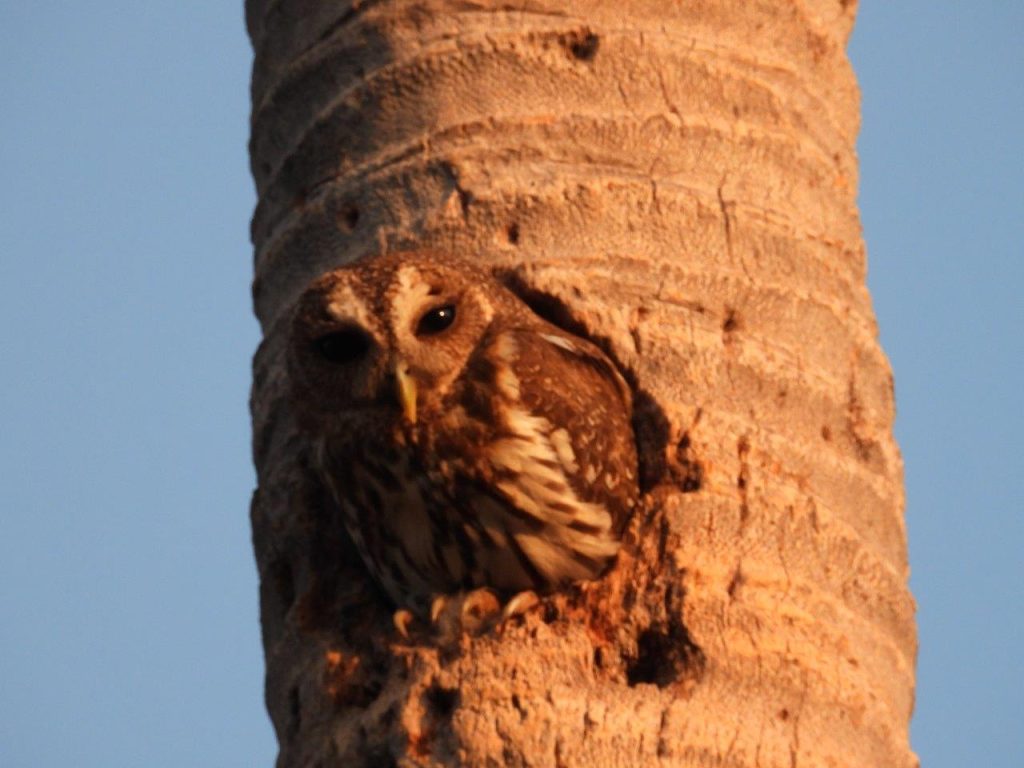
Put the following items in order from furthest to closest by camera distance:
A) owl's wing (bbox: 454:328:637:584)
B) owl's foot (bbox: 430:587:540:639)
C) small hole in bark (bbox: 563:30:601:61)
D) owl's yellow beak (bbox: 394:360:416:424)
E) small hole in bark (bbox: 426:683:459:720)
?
small hole in bark (bbox: 563:30:601:61), owl's yellow beak (bbox: 394:360:416:424), owl's wing (bbox: 454:328:637:584), owl's foot (bbox: 430:587:540:639), small hole in bark (bbox: 426:683:459:720)

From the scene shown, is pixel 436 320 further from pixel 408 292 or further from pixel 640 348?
pixel 640 348

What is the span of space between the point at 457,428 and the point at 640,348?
457 mm

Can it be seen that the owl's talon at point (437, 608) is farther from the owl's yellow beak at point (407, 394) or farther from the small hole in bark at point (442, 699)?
the owl's yellow beak at point (407, 394)

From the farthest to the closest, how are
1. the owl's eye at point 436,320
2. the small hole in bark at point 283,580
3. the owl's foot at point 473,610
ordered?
the small hole in bark at point 283,580 < the owl's eye at point 436,320 < the owl's foot at point 473,610

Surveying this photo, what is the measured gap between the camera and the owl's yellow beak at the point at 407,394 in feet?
15.9

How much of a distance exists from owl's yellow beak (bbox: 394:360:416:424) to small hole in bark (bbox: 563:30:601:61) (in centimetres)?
92

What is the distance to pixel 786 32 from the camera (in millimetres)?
5402

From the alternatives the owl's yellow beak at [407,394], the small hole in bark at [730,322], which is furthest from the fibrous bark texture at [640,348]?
the owl's yellow beak at [407,394]

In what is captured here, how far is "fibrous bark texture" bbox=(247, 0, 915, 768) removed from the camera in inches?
171

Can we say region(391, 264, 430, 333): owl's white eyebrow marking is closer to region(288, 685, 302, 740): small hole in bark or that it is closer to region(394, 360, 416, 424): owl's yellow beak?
region(394, 360, 416, 424): owl's yellow beak

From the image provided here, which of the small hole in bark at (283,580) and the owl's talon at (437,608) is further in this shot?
the small hole in bark at (283,580)

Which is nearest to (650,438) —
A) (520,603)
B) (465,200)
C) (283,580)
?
(520,603)

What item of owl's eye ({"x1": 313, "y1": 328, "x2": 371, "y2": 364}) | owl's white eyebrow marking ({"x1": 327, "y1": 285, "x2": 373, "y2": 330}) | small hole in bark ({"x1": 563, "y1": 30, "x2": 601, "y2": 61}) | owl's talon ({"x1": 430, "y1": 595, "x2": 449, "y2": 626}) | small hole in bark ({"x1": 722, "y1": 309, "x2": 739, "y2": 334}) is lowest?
owl's talon ({"x1": 430, "y1": 595, "x2": 449, "y2": 626})

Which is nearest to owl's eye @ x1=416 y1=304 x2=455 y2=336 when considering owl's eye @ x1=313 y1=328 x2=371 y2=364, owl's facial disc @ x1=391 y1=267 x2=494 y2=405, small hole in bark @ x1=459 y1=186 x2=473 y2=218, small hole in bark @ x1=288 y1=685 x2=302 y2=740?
owl's facial disc @ x1=391 y1=267 x2=494 y2=405
